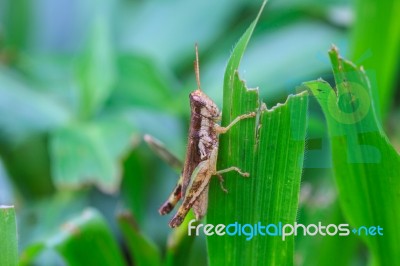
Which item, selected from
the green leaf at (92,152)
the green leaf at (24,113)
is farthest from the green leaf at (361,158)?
the green leaf at (24,113)

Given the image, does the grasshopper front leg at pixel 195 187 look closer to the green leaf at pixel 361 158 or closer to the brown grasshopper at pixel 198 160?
the brown grasshopper at pixel 198 160

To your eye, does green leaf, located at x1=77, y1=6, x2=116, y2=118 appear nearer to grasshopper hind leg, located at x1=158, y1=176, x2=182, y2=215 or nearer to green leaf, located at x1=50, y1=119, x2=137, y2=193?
green leaf, located at x1=50, y1=119, x2=137, y2=193

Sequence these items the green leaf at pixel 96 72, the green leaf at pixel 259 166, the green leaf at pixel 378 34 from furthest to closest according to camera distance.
Answer: the green leaf at pixel 96 72 → the green leaf at pixel 378 34 → the green leaf at pixel 259 166

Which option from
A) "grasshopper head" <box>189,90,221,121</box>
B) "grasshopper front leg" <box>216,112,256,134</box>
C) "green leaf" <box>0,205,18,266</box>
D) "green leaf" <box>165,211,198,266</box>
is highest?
"grasshopper head" <box>189,90,221,121</box>

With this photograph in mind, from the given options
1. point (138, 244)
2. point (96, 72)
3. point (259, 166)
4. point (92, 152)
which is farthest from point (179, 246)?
point (96, 72)

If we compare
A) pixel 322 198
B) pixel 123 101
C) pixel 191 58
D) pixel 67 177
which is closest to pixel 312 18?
pixel 191 58

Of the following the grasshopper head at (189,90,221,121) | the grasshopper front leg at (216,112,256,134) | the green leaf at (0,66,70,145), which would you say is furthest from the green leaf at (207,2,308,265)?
the green leaf at (0,66,70,145)

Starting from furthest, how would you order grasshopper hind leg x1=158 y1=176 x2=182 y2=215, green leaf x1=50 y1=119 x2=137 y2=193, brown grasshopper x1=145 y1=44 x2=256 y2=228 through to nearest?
green leaf x1=50 y1=119 x2=137 y2=193 → grasshopper hind leg x1=158 y1=176 x2=182 y2=215 → brown grasshopper x1=145 y1=44 x2=256 y2=228
